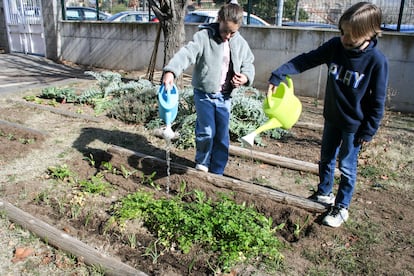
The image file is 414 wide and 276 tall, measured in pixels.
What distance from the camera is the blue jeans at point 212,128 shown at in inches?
143

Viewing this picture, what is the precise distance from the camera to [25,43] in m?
13.5

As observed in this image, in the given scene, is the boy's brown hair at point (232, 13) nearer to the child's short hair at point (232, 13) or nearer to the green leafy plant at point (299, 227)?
the child's short hair at point (232, 13)

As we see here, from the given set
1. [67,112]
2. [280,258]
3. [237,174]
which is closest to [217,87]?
[237,174]

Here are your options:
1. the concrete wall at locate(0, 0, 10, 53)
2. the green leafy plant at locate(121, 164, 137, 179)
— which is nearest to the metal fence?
the green leafy plant at locate(121, 164, 137, 179)

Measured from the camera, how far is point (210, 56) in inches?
135

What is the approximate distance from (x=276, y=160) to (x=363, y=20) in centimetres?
219

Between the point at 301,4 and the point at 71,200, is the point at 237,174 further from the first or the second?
the point at 301,4

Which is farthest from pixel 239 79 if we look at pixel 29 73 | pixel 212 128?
pixel 29 73

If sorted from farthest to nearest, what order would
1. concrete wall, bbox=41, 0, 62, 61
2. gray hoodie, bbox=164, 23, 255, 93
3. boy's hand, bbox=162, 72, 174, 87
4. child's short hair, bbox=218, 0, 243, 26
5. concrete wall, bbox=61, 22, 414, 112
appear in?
concrete wall, bbox=41, 0, 62, 61, concrete wall, bbox=61, 22, 414, 112, gray hoodie, bbox=164, 23, 255, 93, child's short hair, bbox=218, 0, 243, 26, boy's hand, bbox=162, 72, 174, 87

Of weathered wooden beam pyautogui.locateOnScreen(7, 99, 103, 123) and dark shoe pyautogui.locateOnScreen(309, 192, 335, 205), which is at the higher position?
weathered wooden beam pyautogui.locateOnScreen(7, 99, 103, 123)

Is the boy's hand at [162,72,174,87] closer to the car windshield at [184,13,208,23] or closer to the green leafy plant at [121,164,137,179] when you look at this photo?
the green leafy plant at [121,164,137,179]

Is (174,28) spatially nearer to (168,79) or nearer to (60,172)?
(60,172)

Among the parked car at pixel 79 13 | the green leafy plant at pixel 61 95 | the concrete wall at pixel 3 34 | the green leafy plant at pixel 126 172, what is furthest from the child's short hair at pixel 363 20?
the concrete wall at pixel 3 34

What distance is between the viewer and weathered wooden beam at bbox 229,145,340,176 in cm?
431
